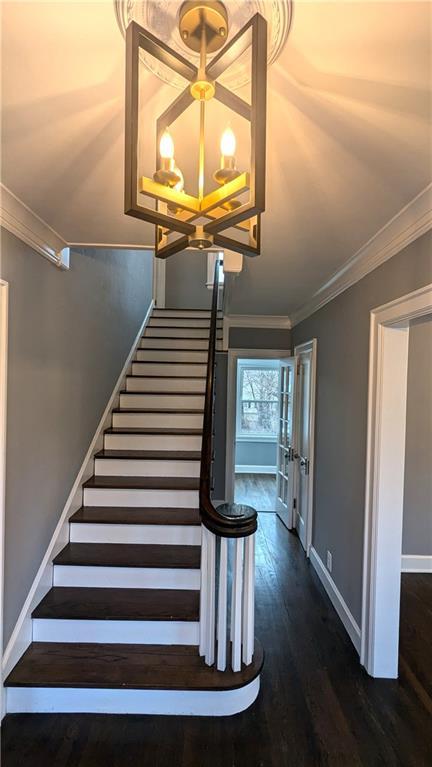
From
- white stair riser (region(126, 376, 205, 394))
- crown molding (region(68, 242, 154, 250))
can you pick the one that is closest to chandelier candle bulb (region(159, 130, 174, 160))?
crown molding (region(68, 242, 154, 250))

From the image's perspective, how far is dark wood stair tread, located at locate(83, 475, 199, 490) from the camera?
278 cm

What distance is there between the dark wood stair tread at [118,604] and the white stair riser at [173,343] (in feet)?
8.94

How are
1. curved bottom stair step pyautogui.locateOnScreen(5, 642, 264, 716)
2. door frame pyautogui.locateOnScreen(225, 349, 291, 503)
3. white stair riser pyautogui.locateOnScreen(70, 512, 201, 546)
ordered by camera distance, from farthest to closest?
door frame pyautogui.locateOnScreen(225, 349, 291, 503) → white stair riser pyautogui.locateOnScreen(70, 512, 201, 546) → curved bottom stair step pyautogui.locateOnScreen(5, 642, 264, 716)

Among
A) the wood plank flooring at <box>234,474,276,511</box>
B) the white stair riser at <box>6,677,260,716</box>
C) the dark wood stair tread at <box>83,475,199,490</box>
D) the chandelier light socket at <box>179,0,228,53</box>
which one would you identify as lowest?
the wood plank flooring at <box>234,474,276,511</box>

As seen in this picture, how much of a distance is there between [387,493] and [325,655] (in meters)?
1.07

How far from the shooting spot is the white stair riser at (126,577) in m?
2.33

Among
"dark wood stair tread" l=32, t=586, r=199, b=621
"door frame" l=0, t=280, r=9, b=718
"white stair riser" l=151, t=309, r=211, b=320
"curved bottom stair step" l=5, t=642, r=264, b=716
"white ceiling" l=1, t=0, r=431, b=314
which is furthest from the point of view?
"white stair riser" l=151, t=309, r=211, b=320

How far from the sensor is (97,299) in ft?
10.5

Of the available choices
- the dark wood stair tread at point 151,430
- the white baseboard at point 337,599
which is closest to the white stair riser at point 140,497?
the dark wood stair tread at point 151,430

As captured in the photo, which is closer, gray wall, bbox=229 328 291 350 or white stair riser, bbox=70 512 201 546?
white stair riser, bbox=70 512 201 546

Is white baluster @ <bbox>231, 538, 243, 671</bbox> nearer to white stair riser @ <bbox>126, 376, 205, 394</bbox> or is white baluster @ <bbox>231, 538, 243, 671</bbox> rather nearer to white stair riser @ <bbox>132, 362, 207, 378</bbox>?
white stair riser @ <bbox>126, 376, 205, 394</bbox>

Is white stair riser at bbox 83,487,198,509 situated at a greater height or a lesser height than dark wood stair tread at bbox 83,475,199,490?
lesser

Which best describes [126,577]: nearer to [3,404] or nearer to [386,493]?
[3,404]

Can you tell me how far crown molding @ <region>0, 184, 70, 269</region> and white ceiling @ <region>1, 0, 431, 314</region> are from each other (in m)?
0.05
